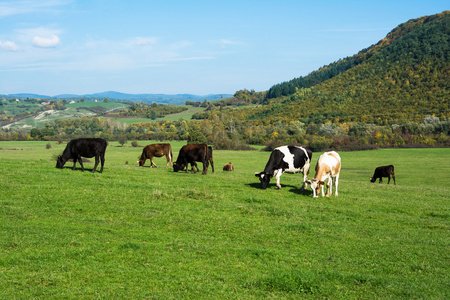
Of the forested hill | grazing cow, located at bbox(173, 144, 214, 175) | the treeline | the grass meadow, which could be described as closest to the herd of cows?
the grass meadow

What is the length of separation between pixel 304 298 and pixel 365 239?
179 inches

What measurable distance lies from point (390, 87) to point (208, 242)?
134558 millimetres

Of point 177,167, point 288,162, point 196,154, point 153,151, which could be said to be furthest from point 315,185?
point 153,151

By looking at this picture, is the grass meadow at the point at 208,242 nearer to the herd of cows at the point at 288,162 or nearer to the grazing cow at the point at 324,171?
the grazing cow at the point at 324,171

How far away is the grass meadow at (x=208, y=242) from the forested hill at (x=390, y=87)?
326ft

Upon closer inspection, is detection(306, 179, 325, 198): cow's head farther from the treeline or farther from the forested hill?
the forested hill

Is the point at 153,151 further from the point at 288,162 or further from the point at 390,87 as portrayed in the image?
the point at 390,87

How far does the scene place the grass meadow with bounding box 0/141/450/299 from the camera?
730 centimetres

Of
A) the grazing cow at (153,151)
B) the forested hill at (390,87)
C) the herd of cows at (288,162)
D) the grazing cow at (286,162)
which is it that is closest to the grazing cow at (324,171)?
the herd of cows at (288,162)

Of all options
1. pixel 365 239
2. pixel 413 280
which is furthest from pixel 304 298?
pixel 365 239

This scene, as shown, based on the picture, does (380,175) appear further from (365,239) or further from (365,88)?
(365,88)

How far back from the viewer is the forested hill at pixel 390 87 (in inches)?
4412

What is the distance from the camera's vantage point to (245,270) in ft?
26.8

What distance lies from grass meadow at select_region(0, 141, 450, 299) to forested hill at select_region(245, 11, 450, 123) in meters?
99.2
